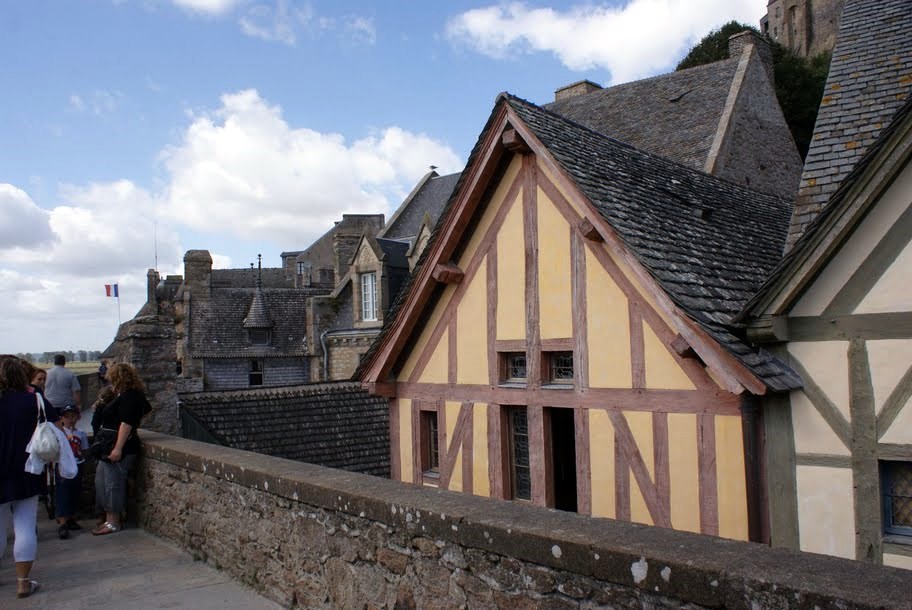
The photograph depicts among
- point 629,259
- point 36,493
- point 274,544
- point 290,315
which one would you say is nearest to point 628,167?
point 629,259

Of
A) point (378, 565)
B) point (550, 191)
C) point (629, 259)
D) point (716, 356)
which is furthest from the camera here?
point (550, 191)

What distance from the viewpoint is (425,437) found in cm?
971

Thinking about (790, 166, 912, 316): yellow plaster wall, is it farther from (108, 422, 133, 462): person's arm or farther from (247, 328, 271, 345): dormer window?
(247, 328, 271, 345): dormer window

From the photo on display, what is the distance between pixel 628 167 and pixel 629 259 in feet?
9.27

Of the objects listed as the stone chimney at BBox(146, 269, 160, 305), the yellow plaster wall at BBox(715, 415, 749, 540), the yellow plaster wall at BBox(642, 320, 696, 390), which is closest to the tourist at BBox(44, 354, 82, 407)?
the yellow plaster wall at BBox(642, 320, 696, 390)

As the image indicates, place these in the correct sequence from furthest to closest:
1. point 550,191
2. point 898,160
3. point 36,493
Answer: point 550,191 → point 898,160 → point 36,493

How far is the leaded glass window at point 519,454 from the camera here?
28.0 feet

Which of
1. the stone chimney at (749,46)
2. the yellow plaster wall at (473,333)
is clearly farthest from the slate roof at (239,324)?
the yellow plaster wall at (473,333)

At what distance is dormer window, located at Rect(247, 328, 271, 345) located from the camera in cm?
3175

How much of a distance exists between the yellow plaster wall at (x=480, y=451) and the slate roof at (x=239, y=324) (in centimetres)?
2296

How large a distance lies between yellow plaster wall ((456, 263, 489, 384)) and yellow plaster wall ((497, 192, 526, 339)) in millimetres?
261

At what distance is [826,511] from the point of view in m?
6.06

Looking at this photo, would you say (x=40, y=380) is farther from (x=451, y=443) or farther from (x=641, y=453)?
(x=641, y=453)

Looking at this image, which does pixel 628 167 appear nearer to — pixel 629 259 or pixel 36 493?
pixel 629 259
